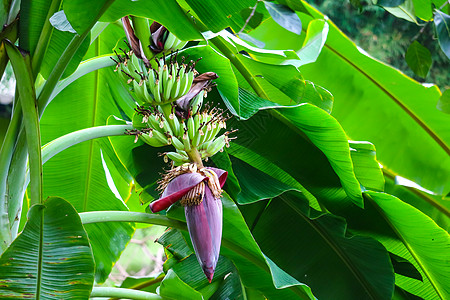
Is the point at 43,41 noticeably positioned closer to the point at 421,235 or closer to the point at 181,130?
the point at 181,130

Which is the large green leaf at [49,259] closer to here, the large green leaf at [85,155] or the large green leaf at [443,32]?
the large green leaf at [85,155]

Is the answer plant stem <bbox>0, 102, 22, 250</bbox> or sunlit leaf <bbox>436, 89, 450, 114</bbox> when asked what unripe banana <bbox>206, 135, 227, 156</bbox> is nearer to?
plant stem <bbox>0, 102, 22, 250</bbox>

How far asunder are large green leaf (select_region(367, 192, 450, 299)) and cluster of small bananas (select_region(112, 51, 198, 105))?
42cm

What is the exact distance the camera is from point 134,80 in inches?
29.2

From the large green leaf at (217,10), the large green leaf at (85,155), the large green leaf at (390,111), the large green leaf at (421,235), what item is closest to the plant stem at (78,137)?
the large green leaf at (217,10)

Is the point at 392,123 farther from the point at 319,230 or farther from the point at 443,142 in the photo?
the point at 319,230

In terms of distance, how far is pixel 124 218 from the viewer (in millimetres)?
748

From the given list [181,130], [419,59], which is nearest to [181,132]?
[181,130]

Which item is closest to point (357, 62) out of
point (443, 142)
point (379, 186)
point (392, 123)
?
point (392, 123)

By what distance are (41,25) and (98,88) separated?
0.35 metres

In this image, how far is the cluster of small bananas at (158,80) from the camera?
28.0 inches

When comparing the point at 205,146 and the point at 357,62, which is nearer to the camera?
the point at 205,146

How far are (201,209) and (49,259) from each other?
20 centimetres

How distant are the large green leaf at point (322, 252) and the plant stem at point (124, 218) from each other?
0.32 metres
